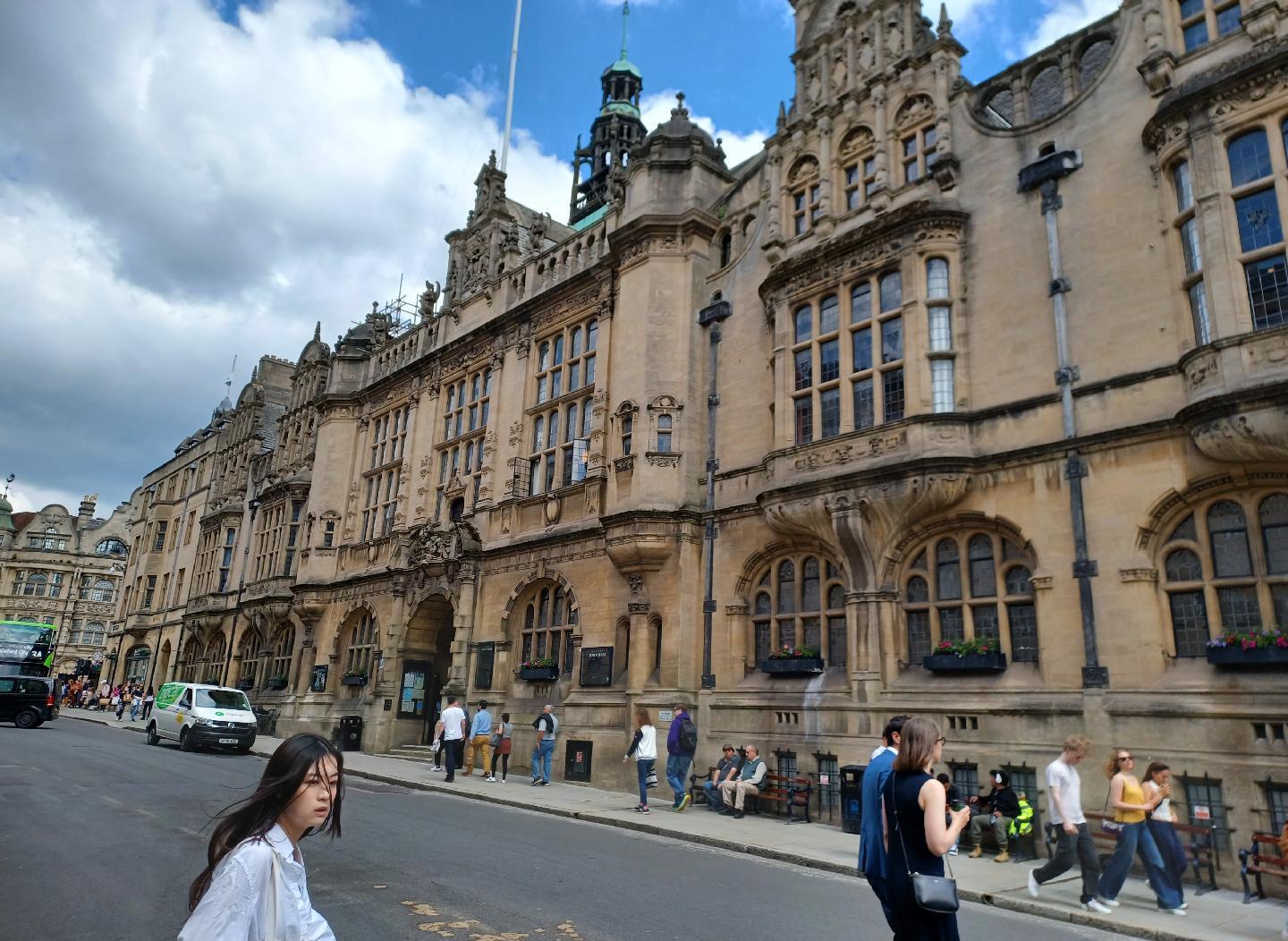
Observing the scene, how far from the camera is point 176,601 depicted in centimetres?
4934

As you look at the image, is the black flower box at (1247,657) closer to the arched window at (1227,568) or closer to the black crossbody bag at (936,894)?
the arched window at (1227,568)

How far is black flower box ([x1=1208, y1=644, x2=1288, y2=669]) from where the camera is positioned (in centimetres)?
1155

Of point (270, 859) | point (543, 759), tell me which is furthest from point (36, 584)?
point (270, 859)

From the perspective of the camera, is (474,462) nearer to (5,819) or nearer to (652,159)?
(652,159)

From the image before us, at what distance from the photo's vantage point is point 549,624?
23.9 metres

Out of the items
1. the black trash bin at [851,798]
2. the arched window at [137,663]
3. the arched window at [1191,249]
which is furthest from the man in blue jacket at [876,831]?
the arched window at [137,663]

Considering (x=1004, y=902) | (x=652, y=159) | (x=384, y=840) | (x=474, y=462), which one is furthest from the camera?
(x=474, y=462)

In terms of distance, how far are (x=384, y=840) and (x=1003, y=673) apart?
399 inches

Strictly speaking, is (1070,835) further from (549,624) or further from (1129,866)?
(549,624)

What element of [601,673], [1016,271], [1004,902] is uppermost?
[1016,271]

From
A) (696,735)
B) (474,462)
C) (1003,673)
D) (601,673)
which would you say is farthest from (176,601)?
(1003,673)

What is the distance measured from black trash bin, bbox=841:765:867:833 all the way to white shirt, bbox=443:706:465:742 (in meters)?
9.78

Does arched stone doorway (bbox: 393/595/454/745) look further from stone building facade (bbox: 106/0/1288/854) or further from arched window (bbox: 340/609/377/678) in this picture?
arched window (bbox: 340/609/377/678)

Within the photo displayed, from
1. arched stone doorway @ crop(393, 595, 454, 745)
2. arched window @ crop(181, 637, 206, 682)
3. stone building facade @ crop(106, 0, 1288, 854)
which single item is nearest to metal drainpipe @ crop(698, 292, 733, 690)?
stone building facade @ crop(106, 0, 1288, 854)
